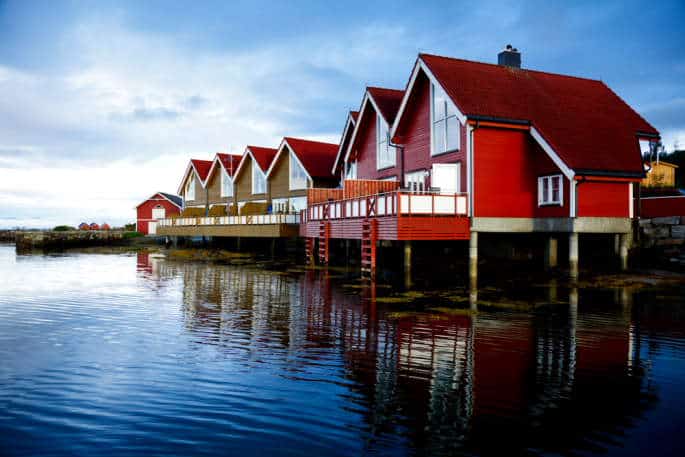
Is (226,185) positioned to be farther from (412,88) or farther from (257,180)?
(412,88)

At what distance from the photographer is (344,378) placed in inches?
314

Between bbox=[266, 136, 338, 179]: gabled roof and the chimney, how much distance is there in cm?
1478

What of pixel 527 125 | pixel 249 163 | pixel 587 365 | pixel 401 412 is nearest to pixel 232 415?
pixel 401 412

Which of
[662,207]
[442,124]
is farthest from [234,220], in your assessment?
[662,207]

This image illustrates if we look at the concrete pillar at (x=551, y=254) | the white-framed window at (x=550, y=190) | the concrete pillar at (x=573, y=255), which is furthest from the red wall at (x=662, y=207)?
the concrete pillar at (x=573, y=255)

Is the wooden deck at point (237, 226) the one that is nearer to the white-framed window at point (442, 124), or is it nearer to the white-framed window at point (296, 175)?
the white-framed window at point (296, 175)

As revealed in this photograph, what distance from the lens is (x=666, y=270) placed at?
21812mm

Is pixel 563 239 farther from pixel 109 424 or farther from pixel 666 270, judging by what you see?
pixel 109 424

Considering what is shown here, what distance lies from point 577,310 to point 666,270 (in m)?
10.3

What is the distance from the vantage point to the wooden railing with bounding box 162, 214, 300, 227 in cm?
3409

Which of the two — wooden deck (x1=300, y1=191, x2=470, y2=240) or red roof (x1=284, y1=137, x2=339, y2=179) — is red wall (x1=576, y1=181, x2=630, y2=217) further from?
red roof (x1=284, y1=137, x2=339, y2=179)

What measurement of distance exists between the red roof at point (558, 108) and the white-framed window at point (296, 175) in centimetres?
1655

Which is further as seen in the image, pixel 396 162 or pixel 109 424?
pixel 396 162

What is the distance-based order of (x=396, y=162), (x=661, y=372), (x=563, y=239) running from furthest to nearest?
(x=396, y=162) < (x=563, y=239) < (x=661, y=372)
